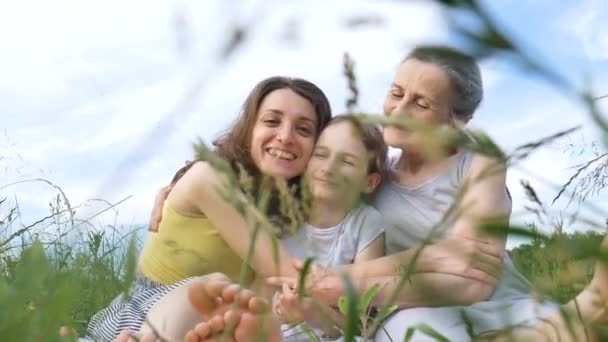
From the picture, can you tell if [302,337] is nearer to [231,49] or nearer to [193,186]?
Result: [193,186]

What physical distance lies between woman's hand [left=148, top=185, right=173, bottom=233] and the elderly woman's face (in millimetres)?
845

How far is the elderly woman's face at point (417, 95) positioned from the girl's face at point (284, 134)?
0.32 m

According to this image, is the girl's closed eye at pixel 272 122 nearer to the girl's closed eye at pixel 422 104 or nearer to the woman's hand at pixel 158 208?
the woman's hand at pixel 158 208

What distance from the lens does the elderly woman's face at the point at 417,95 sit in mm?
2430

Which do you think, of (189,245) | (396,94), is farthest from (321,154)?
(189,245)

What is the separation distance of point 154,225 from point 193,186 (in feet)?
1.05

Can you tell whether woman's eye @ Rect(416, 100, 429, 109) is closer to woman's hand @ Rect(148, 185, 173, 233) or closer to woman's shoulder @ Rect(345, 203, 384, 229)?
woman's shoulder @ Rect(345, 203, 384, 229)

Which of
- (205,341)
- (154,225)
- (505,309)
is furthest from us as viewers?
(154,225)

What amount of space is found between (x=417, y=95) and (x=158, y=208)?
97 cm

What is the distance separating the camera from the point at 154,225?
9.55 ft

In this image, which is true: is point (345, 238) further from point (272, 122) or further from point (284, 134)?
point (272, 122)

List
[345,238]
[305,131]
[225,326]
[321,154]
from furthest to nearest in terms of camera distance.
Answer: [305,131], [345,238], [321,154], [225,326]

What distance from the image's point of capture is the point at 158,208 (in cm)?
298

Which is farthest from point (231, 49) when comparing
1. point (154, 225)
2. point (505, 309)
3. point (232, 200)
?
point (154, 225)
